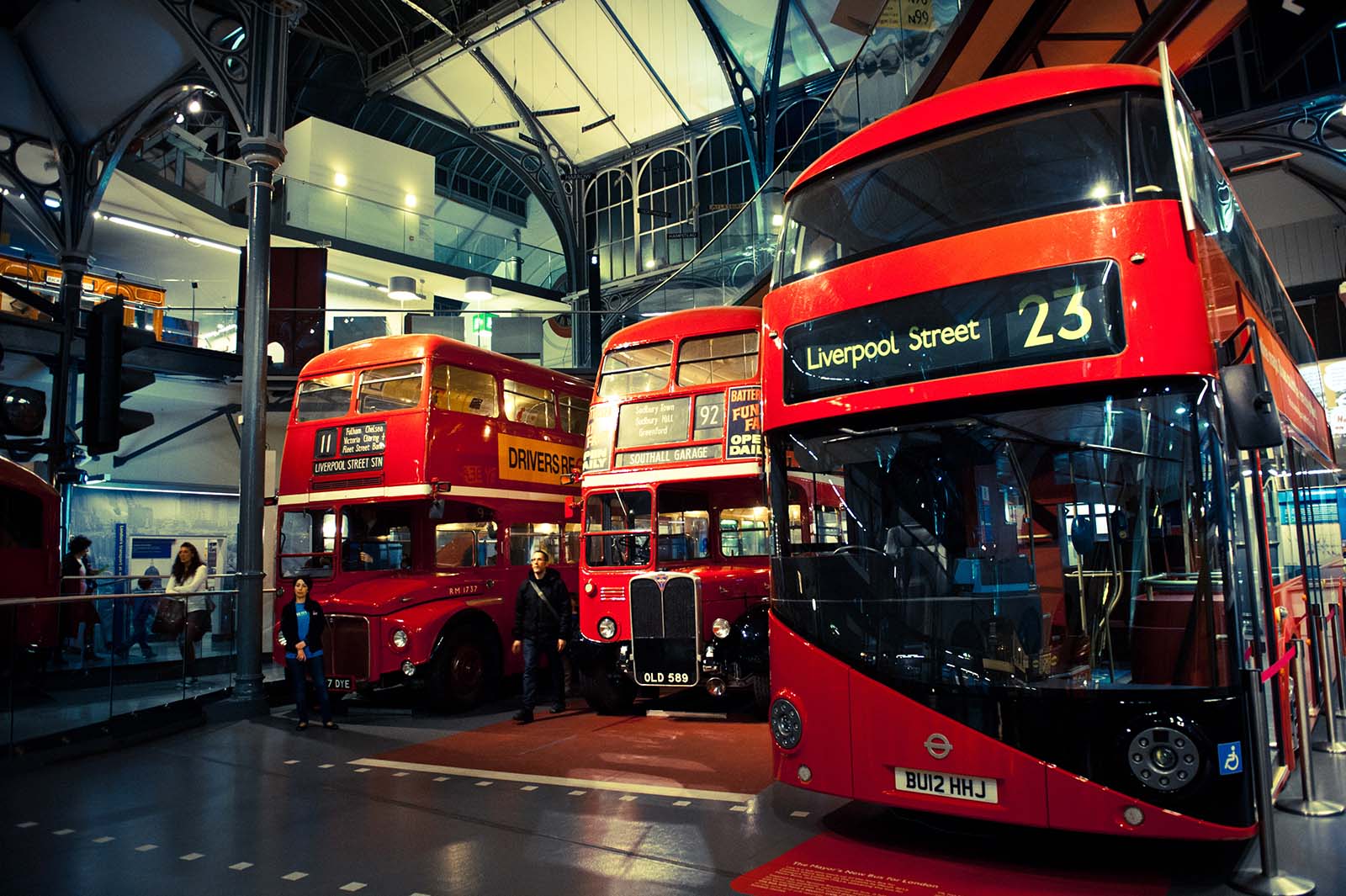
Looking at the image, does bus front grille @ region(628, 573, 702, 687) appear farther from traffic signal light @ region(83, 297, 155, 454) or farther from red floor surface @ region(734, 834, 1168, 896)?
traffic signal light @ region(83, 297, 155, 454)

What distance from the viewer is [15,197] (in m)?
17.1

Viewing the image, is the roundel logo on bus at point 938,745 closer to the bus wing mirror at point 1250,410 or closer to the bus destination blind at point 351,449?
the bus wing mirror at point 1250,410

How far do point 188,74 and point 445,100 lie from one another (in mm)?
15214

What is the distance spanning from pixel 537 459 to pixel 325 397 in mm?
2572

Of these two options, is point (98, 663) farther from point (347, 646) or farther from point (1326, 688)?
point (1326, 688)

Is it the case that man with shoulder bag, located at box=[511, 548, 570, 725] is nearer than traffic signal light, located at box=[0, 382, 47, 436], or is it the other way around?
traffic signal light, located at box=[0, 382, 47, 436]

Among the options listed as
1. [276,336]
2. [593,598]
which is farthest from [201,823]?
[276,336]

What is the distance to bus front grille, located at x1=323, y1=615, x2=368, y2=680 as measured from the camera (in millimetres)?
9492

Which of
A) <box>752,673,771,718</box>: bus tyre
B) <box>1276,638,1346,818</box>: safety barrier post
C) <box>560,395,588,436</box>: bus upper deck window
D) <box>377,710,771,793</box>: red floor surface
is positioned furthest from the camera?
<box>560,395,588,436</box>: bus upper deck window

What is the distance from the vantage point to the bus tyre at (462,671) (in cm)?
981

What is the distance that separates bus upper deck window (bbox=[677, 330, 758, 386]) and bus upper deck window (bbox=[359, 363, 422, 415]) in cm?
302

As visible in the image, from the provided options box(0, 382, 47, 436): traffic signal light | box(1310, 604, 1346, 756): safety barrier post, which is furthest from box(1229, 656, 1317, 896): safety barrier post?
box(0, 382, 47, 436): traffic signal light

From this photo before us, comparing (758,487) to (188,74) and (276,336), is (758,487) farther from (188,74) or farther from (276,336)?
(276,336)

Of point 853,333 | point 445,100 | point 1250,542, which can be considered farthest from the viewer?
point 445,100
